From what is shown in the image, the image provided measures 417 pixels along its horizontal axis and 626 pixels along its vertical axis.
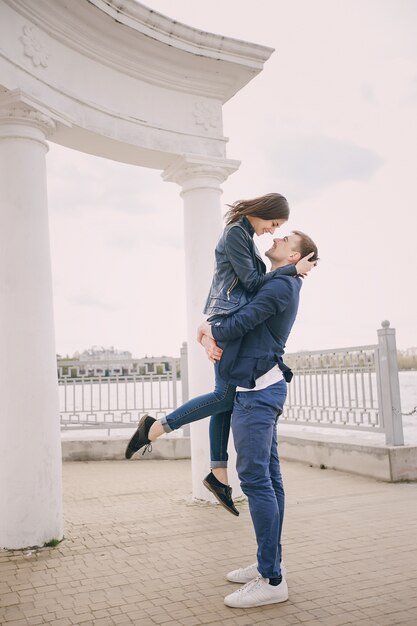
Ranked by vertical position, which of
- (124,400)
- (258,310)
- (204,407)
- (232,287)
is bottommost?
(124,400)

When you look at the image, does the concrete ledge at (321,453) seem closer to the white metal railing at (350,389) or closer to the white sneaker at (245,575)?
the white metal railing at (350,389)

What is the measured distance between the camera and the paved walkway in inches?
121

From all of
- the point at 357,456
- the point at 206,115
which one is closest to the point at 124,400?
the point at 357,456

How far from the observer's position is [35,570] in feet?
12.7

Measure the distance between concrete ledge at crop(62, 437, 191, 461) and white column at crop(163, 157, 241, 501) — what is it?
10.9 feet

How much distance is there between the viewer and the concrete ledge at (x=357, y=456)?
6.77 m

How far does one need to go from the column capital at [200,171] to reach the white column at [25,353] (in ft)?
5.17

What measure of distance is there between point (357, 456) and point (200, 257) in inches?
133

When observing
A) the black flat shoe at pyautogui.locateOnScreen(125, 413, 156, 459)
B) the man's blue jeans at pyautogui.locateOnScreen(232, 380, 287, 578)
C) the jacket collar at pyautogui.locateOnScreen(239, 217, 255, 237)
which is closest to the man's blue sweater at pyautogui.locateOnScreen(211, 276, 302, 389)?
the man's blue jeans at pyautogui.locateOnScreen(232, 380, 287, 578)

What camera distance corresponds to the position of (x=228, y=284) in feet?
10.7

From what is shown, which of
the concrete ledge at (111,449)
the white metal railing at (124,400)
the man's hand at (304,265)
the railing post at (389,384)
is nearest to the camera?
the man's hand at (304,265)

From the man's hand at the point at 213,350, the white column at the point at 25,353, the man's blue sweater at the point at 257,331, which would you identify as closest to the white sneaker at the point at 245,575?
the man's blue sweater at the point at 257,331

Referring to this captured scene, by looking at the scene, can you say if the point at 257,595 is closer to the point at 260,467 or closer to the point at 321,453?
the point at 260,467

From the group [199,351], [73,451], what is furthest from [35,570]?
[73,451]
